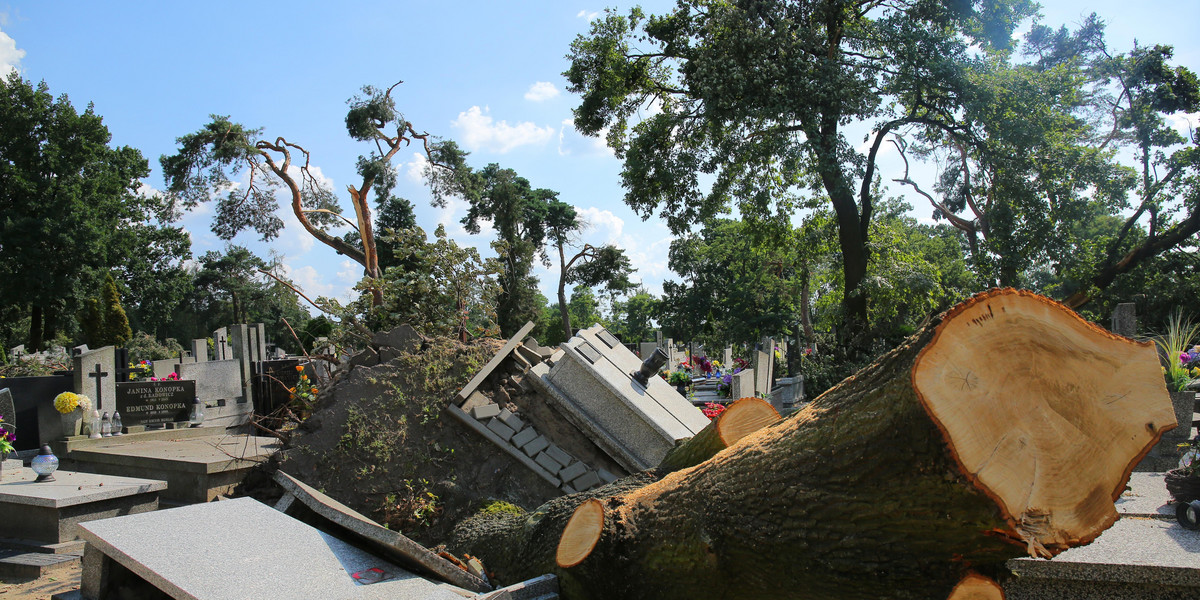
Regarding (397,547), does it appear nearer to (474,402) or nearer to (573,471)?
(573,471)

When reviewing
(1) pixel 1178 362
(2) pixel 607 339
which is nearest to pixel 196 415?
(2) pixel 607 339

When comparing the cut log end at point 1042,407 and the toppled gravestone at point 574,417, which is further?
the toppled gravestone at point 574,417

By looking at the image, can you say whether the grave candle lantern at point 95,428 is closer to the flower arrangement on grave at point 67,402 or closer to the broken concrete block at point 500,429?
the flower arrangement on grave at point 67,402

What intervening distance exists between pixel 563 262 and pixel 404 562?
96.8 ft

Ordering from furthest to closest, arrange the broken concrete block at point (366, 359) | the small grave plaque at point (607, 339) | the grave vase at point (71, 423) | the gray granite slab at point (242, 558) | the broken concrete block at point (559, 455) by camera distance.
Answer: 1. the grave vase at point (71, 423)
2. the small grave plaque at point (607, 339)
3. the broken concrete block at point (366, 359)
4. the broken concrete block at point (559, 455)
5. the gray granite slab at point (242, 558)

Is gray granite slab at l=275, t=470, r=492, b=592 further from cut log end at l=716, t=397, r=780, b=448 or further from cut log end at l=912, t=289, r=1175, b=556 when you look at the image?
cut log end at l=912, t=289, r=1175, b=556

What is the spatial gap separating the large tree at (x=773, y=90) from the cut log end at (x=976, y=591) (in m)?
11.0

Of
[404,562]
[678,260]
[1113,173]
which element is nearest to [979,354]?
[404,562]

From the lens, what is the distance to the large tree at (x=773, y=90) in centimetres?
1223

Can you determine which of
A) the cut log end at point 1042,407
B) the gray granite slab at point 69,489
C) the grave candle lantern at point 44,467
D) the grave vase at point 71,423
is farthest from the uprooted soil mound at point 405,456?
the grave vase at point 71,423

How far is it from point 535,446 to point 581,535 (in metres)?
2.10

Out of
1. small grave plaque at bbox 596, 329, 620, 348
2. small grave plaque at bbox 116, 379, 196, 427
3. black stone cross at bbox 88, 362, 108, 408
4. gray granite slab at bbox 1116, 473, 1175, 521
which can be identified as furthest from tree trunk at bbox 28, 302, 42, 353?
gray granite slab at bbox 1116, 473, 1175, 521

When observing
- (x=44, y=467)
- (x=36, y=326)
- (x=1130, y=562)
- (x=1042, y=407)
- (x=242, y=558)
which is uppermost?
(x=36, y=326)

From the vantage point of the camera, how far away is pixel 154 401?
930cm
